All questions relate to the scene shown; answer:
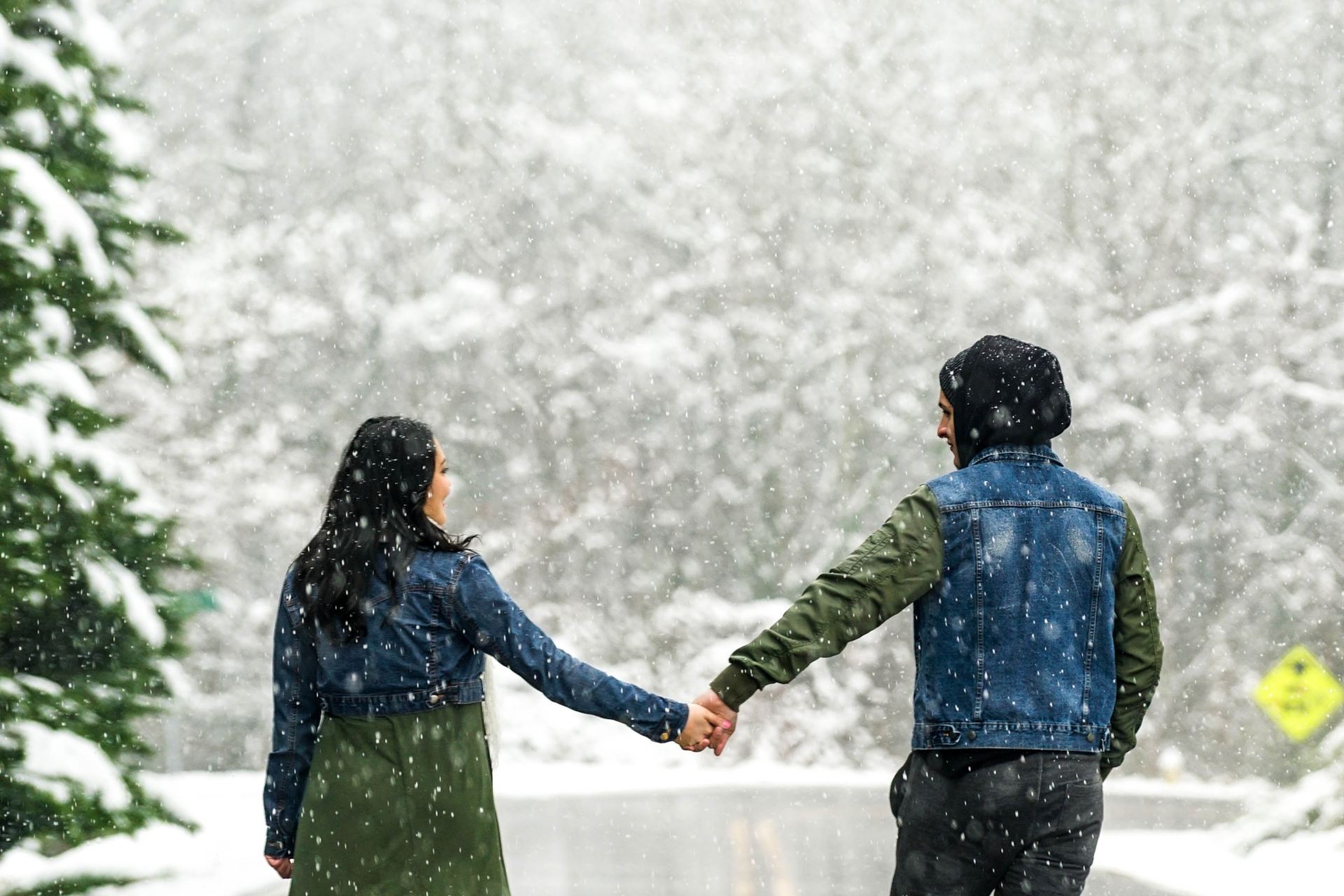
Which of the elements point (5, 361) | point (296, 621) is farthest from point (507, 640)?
point (5, 361)

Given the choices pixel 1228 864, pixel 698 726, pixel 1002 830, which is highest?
pixel 698 726

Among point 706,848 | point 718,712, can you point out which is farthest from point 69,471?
point 706,848

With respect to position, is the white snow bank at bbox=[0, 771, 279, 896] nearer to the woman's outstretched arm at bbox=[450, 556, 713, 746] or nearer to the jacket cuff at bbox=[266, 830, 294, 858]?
the jacket cuff at bbox=[266, 830, 294, 858]

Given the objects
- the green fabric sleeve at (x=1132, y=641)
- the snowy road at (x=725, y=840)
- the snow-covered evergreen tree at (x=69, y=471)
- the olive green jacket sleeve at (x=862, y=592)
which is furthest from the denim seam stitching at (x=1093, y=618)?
the snowy road at (x=725, y=840)

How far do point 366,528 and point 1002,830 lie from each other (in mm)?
1716

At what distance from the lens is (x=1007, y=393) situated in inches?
203

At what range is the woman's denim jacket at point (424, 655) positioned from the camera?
5188 millimetres

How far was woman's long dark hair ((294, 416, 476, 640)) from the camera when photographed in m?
5.18

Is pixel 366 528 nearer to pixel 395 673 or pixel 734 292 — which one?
pixel 395 673

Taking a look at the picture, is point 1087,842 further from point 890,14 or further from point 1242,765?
point 890,14

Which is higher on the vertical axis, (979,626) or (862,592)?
(862,592)

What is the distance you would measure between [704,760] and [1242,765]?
8268 mm

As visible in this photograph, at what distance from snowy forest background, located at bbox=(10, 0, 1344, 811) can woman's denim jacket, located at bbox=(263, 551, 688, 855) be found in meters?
24.7

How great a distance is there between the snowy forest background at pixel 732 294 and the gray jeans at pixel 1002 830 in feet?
82.9
